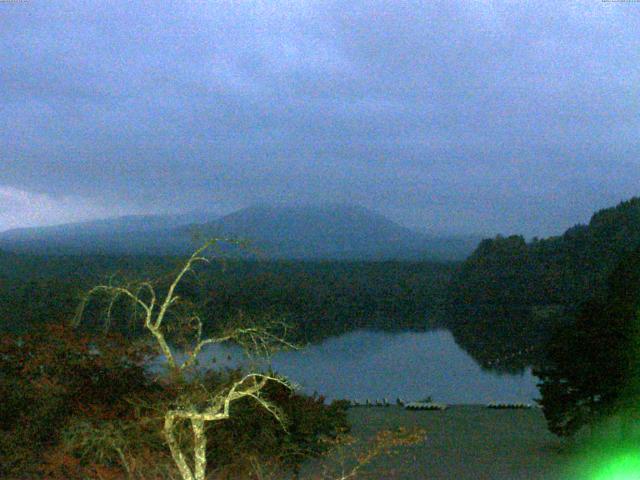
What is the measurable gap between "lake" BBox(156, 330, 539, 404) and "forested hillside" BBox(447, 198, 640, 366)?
1488 centimetres

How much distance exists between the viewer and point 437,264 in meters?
106

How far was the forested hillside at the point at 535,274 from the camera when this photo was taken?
68312mm

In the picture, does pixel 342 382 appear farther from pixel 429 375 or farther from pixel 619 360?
pixel 619 360

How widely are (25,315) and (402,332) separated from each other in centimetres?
3218

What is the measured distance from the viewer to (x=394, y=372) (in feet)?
124

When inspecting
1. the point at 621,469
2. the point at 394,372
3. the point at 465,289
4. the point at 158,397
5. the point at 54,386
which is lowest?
the point at 394,372

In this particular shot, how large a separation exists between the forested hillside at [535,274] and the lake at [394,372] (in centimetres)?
1488

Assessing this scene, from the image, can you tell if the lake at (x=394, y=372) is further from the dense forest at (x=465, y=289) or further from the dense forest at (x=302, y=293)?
the dense forest at (x=302, y=293)

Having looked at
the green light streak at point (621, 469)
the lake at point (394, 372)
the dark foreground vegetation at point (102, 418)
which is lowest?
the lake at point (394, 372)

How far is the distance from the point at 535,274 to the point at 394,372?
138ft

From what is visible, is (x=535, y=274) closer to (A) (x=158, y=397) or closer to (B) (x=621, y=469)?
(B) (x=621, y=469)

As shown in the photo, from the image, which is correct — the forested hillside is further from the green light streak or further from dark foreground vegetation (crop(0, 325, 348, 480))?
dark foreground vegetation (crop(0, 325, 348, 480))

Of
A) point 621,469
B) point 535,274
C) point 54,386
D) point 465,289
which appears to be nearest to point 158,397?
point 54,386

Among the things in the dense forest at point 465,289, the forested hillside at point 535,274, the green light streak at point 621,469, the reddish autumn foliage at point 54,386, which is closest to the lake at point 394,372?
the dense forest at point 465,289
